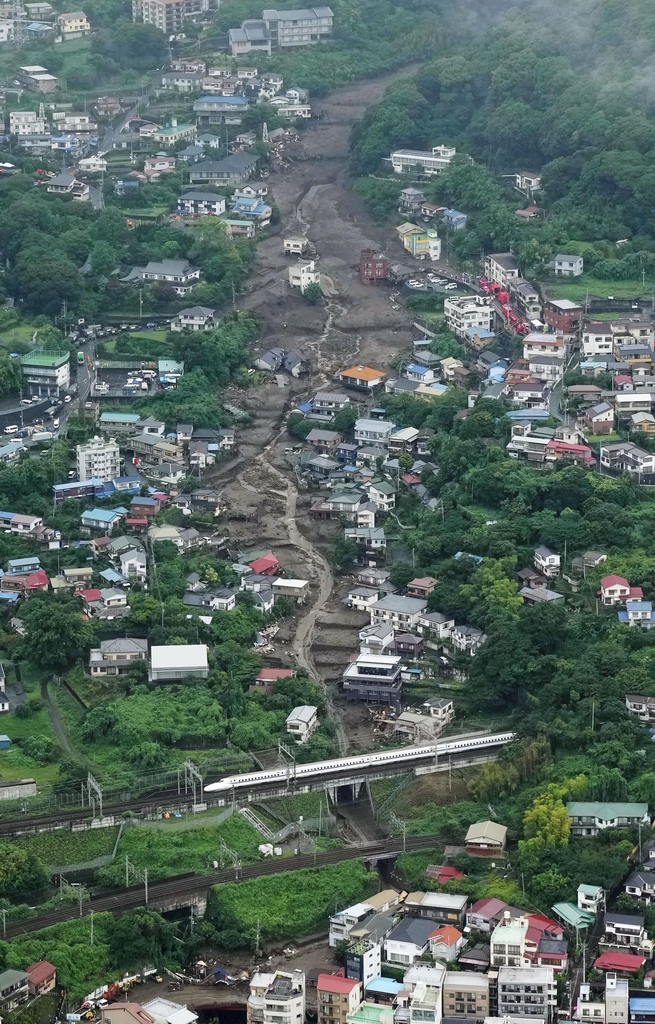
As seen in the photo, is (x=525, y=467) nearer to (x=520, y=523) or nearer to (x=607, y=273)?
(x=520, y=523)

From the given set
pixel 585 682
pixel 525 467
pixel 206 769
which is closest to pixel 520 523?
pixel 525 467

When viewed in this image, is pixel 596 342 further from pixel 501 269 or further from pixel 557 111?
pixel 557 111

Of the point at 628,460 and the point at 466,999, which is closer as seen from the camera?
the point at 466,999

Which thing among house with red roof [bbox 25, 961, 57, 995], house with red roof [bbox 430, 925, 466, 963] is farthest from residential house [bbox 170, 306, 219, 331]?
house with red roof [bbox 25, 961, 57, 995]

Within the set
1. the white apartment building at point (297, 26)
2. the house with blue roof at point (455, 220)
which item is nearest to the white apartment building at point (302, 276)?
the house with blue roof at point (455, 220)

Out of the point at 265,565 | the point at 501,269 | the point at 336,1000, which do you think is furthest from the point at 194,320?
the point at 336,1000

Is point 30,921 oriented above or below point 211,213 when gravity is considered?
below

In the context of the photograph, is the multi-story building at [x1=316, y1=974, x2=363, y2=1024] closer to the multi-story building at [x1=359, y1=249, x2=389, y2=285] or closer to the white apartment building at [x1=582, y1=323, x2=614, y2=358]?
the white apartment building at [x1=582, y1=323, x2=614, y2=358]
